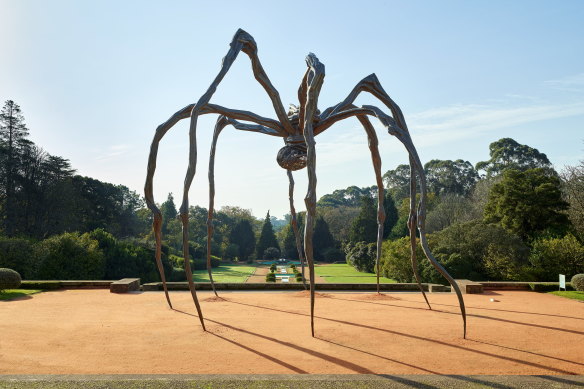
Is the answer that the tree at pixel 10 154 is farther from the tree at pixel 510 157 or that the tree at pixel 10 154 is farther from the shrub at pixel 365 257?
the tree at pixel 510 157

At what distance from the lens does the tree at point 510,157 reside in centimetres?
6331

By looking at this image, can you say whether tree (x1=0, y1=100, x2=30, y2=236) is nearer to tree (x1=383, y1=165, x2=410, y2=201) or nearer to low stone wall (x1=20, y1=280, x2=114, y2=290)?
low stone wall (x1=20, y1=280, x2=114, y2=290)

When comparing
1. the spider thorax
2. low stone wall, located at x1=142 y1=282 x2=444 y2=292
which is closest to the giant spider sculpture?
the spider thorax

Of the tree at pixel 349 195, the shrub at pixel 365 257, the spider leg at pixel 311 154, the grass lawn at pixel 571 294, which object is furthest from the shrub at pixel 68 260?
the tree at pixel 349 195

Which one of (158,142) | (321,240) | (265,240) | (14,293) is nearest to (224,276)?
(14,293)

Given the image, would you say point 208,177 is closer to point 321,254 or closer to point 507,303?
point 507,303

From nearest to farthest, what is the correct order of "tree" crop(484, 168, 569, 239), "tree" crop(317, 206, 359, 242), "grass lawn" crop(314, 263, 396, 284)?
"tree" crop(484, 168, 569, 239) < "grass lawn" crop(314, 263, 396, 284) < "tree" crop(317, 206, 359, 242)

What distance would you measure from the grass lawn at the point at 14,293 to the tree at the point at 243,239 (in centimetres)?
4817

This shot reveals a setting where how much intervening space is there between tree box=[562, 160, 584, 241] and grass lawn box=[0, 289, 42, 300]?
26164mm

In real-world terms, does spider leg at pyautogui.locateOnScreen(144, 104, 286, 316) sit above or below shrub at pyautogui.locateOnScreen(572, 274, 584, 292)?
above

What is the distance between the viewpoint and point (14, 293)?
14.1 meters

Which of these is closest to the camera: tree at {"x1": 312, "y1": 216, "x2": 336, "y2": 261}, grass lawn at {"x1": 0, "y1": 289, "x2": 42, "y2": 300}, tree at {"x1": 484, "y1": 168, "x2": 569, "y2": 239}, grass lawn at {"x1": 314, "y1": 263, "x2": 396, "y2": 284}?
grass lawn at {"x1": 0, "y1": 289, "x2": 42, "y2": 300}

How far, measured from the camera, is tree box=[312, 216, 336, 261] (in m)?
59.6

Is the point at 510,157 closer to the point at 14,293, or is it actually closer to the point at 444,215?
the point at 444,215
